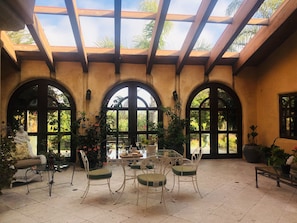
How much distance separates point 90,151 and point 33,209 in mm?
2614

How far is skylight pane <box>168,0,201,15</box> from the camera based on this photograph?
4910 mm

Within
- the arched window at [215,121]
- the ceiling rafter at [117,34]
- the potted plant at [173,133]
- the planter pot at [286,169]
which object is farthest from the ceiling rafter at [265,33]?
the ceiling rafter at [117,34]

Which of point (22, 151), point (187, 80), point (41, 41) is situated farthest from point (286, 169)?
point (41, 41)

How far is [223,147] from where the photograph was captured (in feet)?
23.8

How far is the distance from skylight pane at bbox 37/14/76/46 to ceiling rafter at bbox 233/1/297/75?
15.7 ft

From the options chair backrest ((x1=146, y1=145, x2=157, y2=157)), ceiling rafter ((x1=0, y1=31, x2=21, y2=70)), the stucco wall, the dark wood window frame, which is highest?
ceiling rafter ((x1=0, y1=31, x2=21, y2=70))

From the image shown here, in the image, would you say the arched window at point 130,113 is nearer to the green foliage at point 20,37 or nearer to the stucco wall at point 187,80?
the stucco wall at point 187,80

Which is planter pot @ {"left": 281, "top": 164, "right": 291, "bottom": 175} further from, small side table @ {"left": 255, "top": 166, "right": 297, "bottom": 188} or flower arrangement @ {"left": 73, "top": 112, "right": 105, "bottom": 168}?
flower arrangement @ {"left": 73, "top": 112, "right": 105, "bottom": 168}

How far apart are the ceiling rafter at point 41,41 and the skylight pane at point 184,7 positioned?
9.69ft

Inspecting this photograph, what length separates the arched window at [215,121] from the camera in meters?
7.13

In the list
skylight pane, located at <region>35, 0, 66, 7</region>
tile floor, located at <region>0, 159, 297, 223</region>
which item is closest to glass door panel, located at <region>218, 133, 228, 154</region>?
tile floor, located at <region>0, 159, 297, 223</region>

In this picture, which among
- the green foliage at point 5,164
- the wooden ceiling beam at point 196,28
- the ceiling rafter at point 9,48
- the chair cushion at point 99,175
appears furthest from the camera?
the ceiling rafter at point 9,48

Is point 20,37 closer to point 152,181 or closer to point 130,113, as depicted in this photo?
point 130,113

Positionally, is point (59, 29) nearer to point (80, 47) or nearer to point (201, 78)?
point (80, 47)
